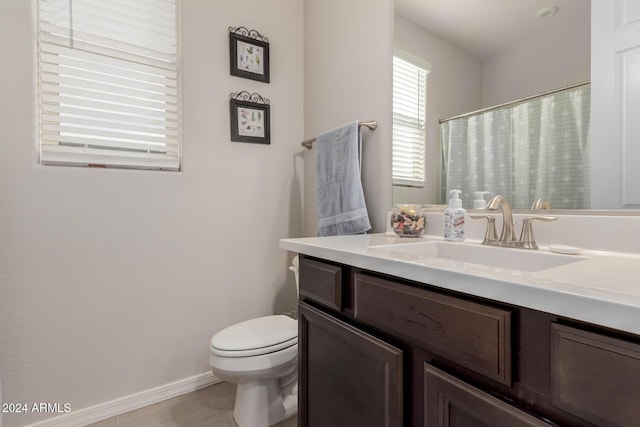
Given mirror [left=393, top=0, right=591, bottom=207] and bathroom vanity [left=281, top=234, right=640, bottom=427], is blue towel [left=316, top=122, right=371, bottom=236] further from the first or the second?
bathroom vanity [left=281, top=234, right=640, bottom=427]

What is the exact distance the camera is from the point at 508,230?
3.27 ft

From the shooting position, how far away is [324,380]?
981mm

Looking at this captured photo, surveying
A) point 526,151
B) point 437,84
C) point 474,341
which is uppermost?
point 437,84

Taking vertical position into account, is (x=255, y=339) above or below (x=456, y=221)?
below

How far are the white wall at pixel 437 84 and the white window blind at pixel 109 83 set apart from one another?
1207 millimetres

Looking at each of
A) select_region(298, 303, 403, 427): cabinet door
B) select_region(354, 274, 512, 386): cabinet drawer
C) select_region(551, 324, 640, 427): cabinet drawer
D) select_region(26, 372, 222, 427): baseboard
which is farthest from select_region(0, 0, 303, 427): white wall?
select_region(551, 324, 640, 427): cabinet drawer

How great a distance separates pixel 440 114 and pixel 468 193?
0.35 m

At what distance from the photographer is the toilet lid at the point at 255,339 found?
1.33m

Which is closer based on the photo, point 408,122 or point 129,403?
point 408,122

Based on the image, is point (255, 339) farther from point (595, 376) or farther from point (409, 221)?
point (595, 376)

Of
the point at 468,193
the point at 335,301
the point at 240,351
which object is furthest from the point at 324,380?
the point at 468,193

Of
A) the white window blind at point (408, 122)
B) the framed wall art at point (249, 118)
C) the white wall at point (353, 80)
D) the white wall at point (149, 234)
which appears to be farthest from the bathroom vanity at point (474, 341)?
the framed wall art at point (249, 118)

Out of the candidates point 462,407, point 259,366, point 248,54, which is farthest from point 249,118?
point 462,407

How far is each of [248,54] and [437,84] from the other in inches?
45.1
